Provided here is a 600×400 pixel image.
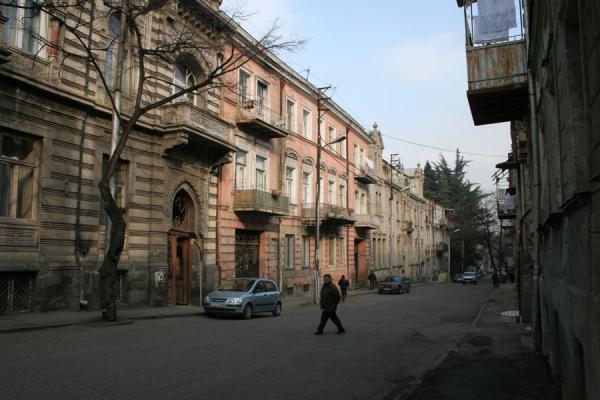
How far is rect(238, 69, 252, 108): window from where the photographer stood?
93.0 ft

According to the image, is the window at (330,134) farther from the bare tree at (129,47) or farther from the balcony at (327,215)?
the bare tree at (129,47)

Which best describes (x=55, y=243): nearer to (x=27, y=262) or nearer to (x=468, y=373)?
(x=27, y=262)

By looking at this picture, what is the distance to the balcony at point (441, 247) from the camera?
288ft

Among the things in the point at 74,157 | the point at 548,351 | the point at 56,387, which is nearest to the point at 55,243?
the point at 74,157

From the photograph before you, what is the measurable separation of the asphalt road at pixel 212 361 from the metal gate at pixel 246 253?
11.3 meters

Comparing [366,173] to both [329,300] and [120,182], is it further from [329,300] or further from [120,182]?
[329,300]

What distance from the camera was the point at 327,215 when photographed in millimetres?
36312

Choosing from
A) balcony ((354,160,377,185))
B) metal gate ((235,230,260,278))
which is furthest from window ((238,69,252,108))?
balcony ((354,160,377,185))

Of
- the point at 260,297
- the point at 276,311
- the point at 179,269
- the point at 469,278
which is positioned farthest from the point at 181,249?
the point at 469,278

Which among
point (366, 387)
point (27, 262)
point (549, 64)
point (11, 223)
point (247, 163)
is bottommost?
point (366, 387)

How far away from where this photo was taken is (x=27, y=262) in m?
16.3

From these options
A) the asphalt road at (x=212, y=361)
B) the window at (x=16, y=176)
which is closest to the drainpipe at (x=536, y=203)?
the asphalt road at (x=212, y=361)

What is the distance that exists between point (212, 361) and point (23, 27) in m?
12.6

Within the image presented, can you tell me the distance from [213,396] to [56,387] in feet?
7.13
